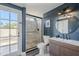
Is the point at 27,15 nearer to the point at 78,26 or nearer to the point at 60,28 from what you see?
the point at 60,28

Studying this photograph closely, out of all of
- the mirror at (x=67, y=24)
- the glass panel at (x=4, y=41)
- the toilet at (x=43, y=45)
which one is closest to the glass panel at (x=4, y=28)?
the glass panel at (x=4, y=41)

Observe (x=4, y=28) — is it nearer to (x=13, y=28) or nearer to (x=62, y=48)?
(x=13, y=28)

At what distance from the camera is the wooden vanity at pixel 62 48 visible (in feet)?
6.06

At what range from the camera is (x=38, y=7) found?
2.06 meters

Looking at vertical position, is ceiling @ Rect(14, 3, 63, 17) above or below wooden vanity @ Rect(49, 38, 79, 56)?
above

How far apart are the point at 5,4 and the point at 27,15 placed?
0.46 meters

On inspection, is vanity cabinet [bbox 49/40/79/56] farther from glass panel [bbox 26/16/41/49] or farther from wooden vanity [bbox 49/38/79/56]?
glass panel [bbox 26/16/41/49]

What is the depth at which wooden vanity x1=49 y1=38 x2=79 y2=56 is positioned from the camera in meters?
1.85

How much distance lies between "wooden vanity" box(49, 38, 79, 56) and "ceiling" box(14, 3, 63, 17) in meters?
0.59

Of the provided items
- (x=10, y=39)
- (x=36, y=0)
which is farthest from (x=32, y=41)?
(x=36, y=0)

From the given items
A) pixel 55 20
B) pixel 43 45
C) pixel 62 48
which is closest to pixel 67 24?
pixel 55 20

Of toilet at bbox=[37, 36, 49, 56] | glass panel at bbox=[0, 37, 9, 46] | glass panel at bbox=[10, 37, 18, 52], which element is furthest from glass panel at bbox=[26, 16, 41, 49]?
glass panel at bbox=[0, 37, 9, 46]

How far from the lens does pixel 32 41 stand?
7.06 ft

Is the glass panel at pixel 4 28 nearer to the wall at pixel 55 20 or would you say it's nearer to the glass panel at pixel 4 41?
the glass panel at pixel 4 41
